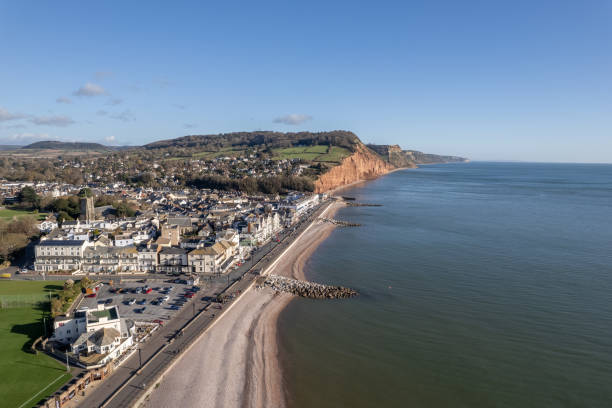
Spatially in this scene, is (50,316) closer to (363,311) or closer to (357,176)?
(363,311)

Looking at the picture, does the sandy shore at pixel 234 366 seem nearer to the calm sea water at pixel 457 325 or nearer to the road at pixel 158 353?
the road at pixel 158 353

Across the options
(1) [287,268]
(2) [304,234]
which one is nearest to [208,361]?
(1) [287,268]

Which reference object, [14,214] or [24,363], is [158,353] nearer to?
[24,363]

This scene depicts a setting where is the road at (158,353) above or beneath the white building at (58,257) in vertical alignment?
beneath

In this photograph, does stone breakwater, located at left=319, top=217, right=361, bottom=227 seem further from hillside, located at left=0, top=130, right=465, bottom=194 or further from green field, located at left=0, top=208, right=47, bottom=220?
green field, located at left=0, top=208, right=47, bottom=220

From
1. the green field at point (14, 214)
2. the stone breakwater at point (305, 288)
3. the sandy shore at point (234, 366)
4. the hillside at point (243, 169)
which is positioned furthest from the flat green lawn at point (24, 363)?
the hillside at point (243, 169)

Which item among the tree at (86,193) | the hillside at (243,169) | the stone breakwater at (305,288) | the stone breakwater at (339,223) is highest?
the hillside at (243,169)
